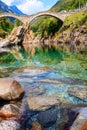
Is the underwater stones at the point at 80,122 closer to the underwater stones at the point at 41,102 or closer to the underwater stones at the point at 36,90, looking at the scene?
the underwater stones at the point at 41,102

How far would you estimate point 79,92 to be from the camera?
69.2 feet

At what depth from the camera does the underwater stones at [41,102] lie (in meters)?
17.7

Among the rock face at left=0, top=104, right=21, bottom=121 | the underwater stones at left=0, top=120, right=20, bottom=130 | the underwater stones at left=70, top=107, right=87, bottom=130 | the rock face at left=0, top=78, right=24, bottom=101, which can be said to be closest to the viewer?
the underwater stones at left=70, top=107, right=87, bottom=130

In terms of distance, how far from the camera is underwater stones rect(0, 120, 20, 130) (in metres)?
14.2

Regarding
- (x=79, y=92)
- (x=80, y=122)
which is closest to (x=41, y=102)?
(x=79, y=92)

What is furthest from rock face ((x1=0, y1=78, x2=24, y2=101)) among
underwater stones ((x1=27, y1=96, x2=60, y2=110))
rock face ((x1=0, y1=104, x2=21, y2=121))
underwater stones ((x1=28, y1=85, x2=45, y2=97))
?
rock face ((x1=0, y1=104, x2=21, y2=121))

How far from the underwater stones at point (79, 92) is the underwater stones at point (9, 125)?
5786mm

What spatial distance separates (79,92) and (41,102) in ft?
12.4

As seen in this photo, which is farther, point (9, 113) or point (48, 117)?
point (9, 113)

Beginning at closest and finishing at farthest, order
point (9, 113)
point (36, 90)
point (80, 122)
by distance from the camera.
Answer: point (80, 122), point (9, 113), point (36, 90)

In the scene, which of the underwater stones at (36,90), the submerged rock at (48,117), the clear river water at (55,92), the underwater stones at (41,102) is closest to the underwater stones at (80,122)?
the clear river water at (55,92)

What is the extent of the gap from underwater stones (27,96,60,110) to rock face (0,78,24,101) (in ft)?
3.19

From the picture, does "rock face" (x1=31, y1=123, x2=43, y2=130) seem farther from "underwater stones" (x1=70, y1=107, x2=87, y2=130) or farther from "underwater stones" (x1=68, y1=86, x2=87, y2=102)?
"underwater stones" (x1=68, y1=86, x2=87, y2=102)

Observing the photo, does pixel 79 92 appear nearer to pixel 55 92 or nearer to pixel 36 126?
pixel 55 92
